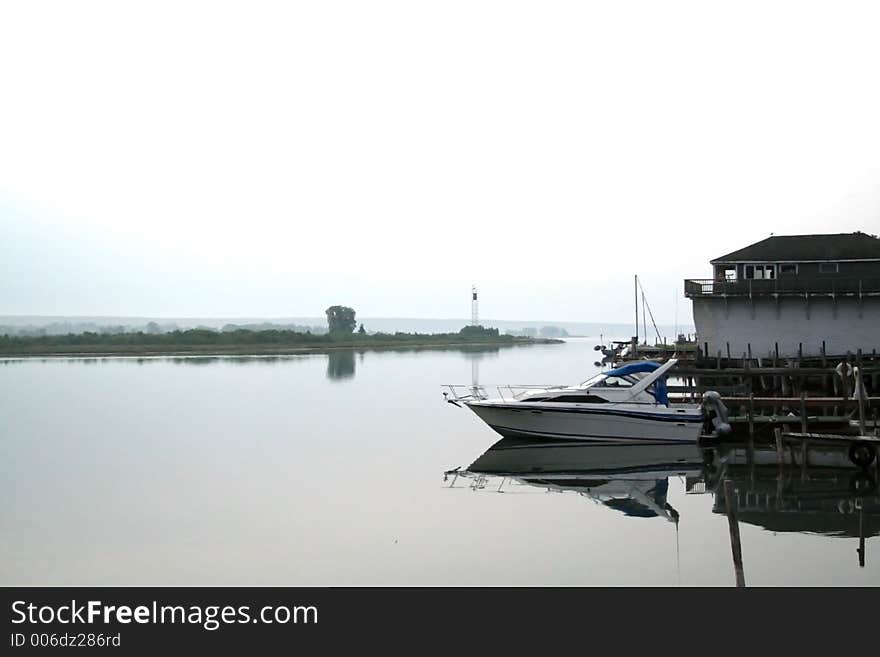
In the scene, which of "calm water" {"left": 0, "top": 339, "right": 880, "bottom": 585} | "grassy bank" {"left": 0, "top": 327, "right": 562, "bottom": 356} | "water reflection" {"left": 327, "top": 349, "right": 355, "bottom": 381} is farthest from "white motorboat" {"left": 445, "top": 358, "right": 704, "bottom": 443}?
"grassy bank" {"left": 0, "top": 327, "right": 562, "bottom": 356}

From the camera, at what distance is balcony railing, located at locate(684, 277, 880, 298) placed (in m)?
43.7

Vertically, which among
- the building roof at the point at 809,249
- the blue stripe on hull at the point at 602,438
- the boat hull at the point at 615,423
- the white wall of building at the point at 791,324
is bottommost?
the blue stripe on hull at the point at 602,438

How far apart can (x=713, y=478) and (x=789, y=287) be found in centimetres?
1959

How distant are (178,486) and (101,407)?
24.2 m

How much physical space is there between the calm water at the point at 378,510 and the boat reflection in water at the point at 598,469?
11cm

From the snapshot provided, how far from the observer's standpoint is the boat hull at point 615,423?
3269 cm

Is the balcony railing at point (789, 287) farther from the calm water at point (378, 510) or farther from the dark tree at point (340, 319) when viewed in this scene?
the dark tree at point (340, 319)

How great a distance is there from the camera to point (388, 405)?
50469 millimetres

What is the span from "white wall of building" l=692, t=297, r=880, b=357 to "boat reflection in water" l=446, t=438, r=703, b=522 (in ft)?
46.4

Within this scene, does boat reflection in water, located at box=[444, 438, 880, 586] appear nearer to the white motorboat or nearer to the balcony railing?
the white motorboat

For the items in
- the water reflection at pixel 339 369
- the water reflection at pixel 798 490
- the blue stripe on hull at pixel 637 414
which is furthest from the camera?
the water reflection at pixel 339 369

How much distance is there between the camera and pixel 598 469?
2933 centimetres

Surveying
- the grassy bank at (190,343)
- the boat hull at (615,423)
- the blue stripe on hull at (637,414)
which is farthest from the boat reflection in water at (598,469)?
the grassy bank at (190,343)
